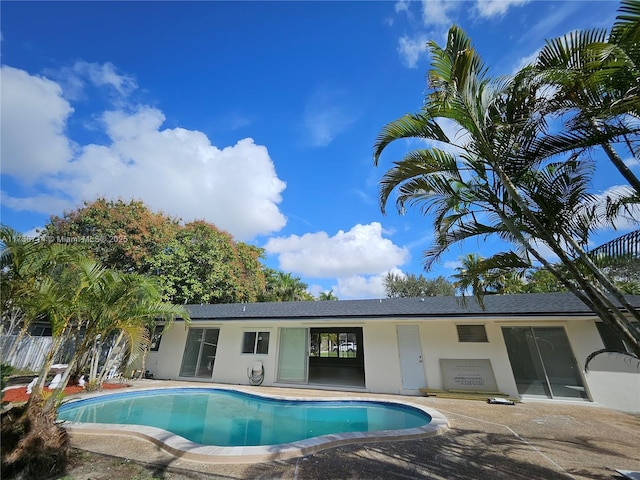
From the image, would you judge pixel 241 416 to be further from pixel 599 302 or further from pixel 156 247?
pixel 156 247

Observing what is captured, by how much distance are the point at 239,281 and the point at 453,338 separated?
16265mm

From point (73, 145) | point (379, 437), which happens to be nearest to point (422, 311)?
point (379, 437)

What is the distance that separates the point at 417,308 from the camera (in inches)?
416

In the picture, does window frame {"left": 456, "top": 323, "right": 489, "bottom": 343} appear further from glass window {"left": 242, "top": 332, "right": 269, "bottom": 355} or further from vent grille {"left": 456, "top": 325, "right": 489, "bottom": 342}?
glass window {"left": 242, "top": 332, "right": 269, "bottom": 355}

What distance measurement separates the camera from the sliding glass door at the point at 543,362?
28.8 feet

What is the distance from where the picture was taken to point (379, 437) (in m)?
4.91

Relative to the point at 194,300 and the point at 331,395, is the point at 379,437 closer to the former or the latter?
the point at 331,395

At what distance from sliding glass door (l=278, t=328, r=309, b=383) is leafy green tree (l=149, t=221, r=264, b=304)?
9.62 m

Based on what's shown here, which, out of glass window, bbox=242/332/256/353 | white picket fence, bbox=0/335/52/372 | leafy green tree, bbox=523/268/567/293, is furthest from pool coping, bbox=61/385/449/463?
leafy green tree, bbox=523/268/567/293

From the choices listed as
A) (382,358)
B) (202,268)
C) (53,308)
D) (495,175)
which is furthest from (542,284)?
(53,308)

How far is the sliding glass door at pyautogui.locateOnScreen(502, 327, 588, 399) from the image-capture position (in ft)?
28.8

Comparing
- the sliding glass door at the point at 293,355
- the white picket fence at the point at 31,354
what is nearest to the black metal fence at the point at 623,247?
the sliding glass door at the point at 293,355

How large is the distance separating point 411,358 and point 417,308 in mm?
1880

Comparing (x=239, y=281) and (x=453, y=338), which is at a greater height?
(x=239, y=281)
